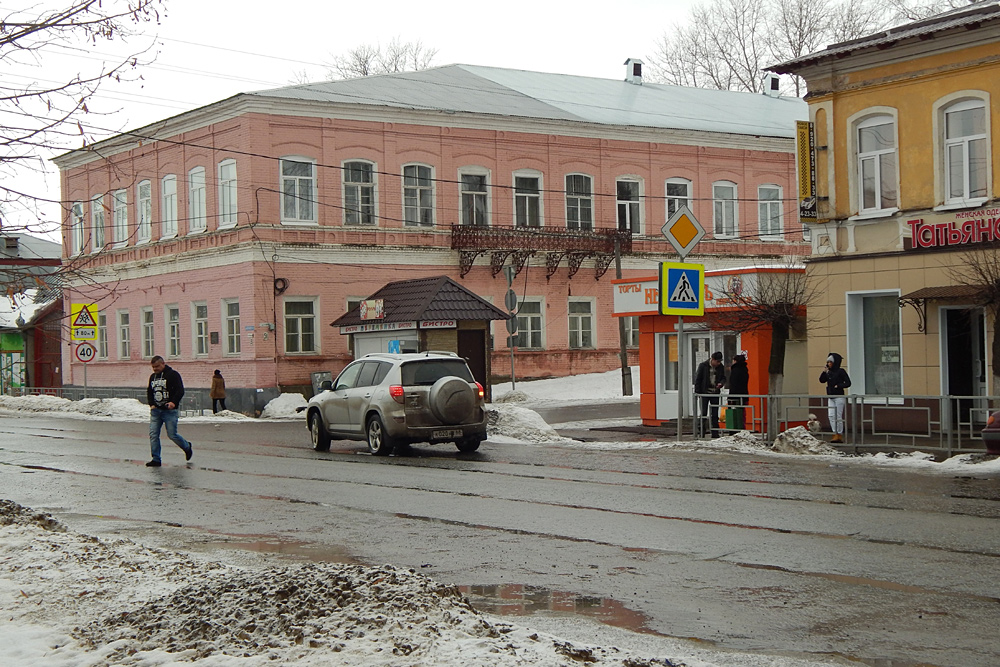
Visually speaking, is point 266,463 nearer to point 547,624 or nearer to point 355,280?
point 547,624

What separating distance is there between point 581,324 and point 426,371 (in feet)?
80.1

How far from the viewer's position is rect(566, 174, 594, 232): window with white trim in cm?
4406

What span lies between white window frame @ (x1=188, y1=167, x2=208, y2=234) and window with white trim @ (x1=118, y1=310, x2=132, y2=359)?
22.7 feet

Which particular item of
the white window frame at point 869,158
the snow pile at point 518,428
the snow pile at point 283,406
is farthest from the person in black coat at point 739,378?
the snow pile at point 283,406

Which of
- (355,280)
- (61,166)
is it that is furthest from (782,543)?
(61,166)

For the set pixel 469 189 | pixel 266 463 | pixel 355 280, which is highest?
pixel 469 189

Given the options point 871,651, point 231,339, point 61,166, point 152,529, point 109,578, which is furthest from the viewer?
point 61,166

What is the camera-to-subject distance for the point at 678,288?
21.2 meters

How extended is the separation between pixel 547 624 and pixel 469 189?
3585 cm

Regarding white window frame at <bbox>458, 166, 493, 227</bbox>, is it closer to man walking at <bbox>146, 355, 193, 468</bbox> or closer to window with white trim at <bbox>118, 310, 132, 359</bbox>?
window with white trim at <bbox>118, 310, 132, 359</bbox>

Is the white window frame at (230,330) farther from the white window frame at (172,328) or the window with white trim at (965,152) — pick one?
the window with white trim at (965,152)

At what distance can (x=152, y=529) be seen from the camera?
11.5 m

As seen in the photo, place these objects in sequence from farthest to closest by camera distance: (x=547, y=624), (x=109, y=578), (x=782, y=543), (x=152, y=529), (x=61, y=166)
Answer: (x=61, y=166) → (x=152, y=529) → (x=782, y=543) → (x=109, y=578) → (x=547, y=624)

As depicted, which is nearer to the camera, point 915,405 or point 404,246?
point 915,405
